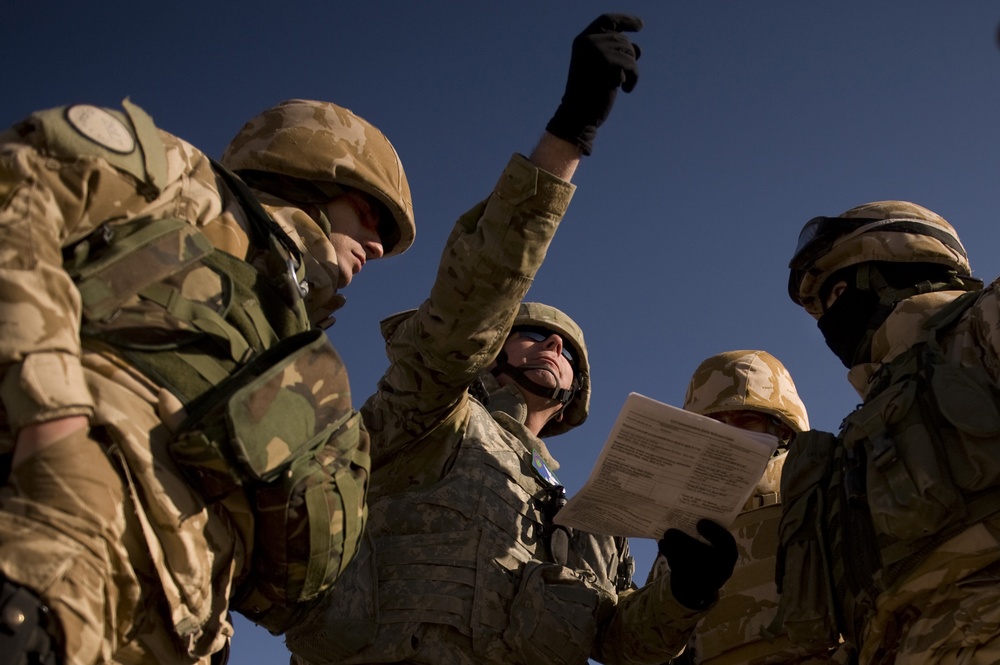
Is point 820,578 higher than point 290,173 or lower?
lower

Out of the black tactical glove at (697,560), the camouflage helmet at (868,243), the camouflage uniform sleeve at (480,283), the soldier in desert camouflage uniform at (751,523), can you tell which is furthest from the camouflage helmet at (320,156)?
the soldier in desert camouflage uniform at (751,523)

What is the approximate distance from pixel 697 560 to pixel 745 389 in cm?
205

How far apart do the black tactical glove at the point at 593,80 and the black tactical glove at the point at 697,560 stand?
5.46 feet

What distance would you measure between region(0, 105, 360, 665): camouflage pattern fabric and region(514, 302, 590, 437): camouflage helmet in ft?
11.3

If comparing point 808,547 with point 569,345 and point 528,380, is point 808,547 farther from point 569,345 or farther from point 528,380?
point 569,345

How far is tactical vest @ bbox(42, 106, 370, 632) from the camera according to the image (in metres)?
2.44

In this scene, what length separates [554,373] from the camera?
18.7ft

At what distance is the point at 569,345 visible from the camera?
244 inches

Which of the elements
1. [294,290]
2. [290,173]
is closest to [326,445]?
[294,290]

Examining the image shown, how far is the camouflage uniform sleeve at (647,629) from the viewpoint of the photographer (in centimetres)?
441

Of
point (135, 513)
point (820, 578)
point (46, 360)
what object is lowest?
point (820, 578)

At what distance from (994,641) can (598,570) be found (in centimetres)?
196

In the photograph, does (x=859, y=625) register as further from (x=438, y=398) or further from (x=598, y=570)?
(x=438, y=398)

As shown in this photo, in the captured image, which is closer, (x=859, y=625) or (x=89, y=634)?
(x=89, y=634)
